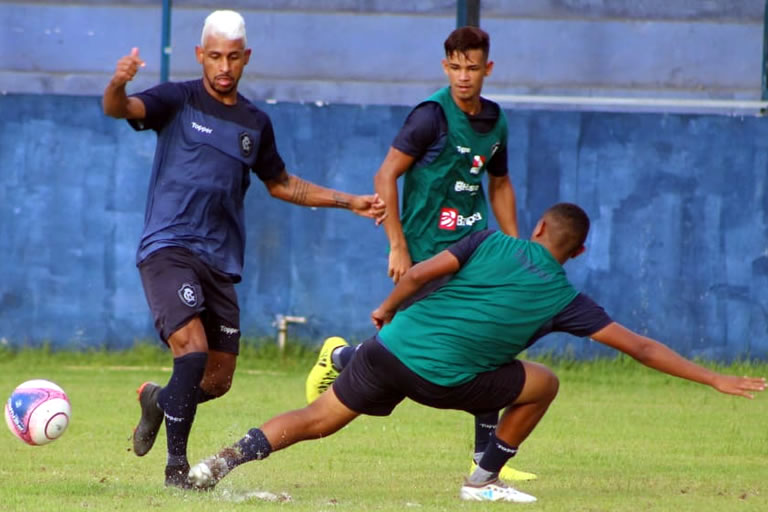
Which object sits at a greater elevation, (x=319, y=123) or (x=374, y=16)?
(x=374, y=16)

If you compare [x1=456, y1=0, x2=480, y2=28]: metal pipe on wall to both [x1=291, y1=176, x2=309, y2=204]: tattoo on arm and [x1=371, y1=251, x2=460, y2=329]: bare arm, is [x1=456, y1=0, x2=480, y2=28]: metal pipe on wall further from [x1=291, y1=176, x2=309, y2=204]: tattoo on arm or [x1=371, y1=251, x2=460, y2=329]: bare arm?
[x1=371, y1=251, x2=460, y2=329]: bare arm

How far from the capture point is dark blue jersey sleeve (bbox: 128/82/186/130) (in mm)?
7477

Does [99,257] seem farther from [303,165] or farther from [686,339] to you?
[686,339]

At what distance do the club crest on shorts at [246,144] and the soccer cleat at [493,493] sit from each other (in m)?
1.96

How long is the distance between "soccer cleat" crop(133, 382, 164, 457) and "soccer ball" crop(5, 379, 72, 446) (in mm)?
405

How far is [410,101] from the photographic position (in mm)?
14594

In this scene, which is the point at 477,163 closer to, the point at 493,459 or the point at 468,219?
the point at 468,219

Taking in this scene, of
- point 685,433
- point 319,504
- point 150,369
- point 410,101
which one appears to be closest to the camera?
point 319,504

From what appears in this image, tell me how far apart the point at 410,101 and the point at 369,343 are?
777 centimetres

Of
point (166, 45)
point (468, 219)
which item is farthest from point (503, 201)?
point (166, 45)

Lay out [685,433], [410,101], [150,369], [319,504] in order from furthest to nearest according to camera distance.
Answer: [410,101] < [150,369] < [685,433] < [319,504]

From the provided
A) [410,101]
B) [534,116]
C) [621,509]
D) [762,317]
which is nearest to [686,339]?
[762,317]

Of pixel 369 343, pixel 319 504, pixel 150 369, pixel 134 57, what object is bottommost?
pixel 150 369

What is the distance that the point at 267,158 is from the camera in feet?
26.0
